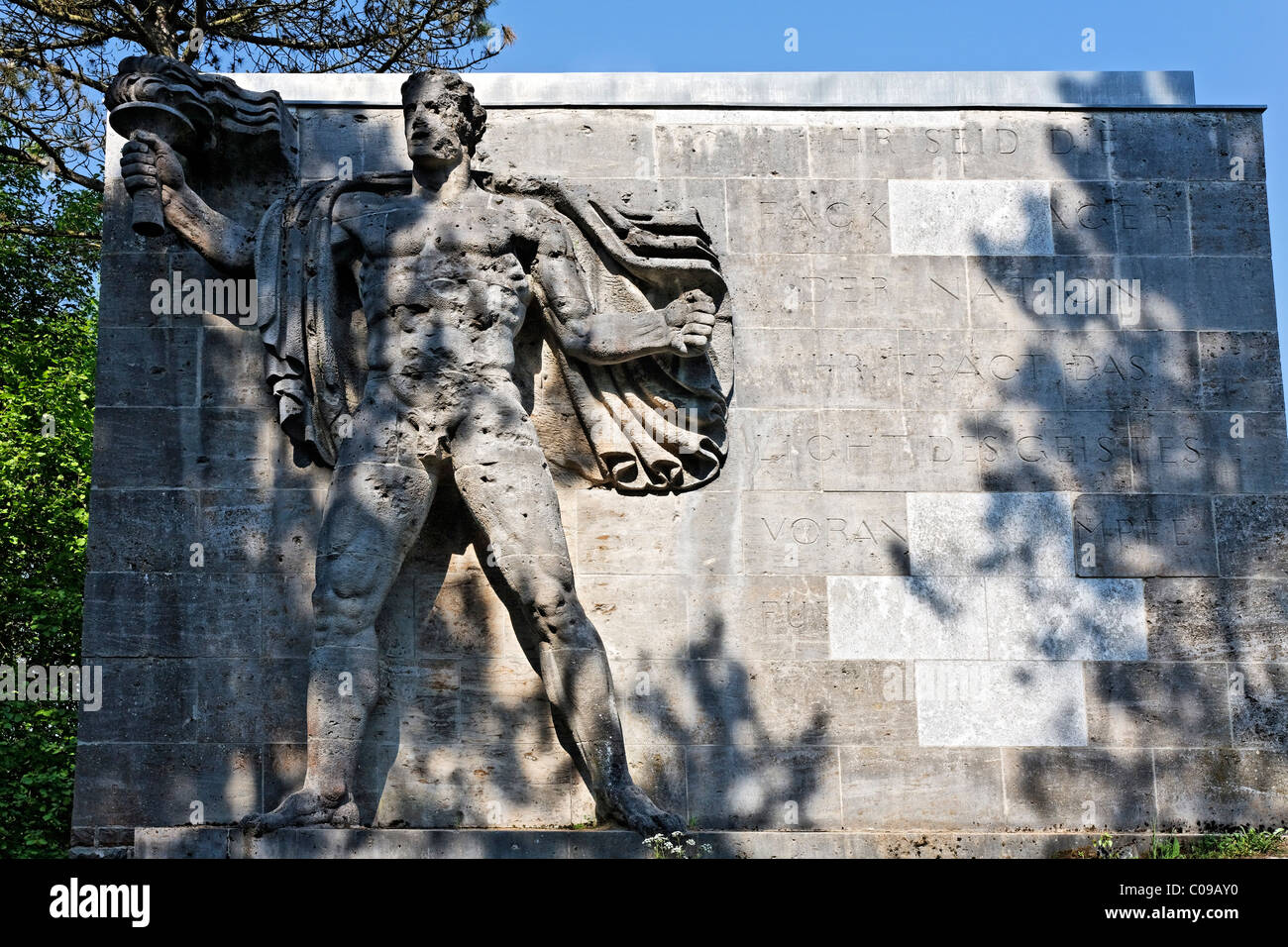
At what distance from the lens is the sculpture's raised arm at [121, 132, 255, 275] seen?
11.5 m

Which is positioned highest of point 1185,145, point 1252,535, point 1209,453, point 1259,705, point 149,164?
point 1185,145

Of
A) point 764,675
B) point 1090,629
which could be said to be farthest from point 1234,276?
point 764,675

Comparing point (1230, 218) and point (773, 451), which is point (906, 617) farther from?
point (1230, 218)

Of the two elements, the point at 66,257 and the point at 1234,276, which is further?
the point at 66,257

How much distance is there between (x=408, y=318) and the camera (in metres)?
11.0

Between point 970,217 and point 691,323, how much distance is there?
7.39 feet

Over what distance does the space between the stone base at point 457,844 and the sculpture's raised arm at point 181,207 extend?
146 inches

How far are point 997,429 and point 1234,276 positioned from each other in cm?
203

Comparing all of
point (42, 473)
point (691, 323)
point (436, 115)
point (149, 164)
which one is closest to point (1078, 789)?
point (691, 323)

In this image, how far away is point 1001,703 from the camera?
11.3 meters

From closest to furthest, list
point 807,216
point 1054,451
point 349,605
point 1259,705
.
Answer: point 349,605
point 1259,705
point 1054,451
point 807,216

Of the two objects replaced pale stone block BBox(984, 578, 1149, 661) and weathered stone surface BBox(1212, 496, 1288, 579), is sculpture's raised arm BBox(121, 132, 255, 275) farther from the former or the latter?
weathered stone surface BBox(1212, 496, 1288, 579)

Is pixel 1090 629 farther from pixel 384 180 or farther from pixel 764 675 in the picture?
pixel 384 180

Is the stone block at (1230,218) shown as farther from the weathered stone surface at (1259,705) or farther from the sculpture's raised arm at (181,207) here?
the sculpture's raised arm at (181,207)
